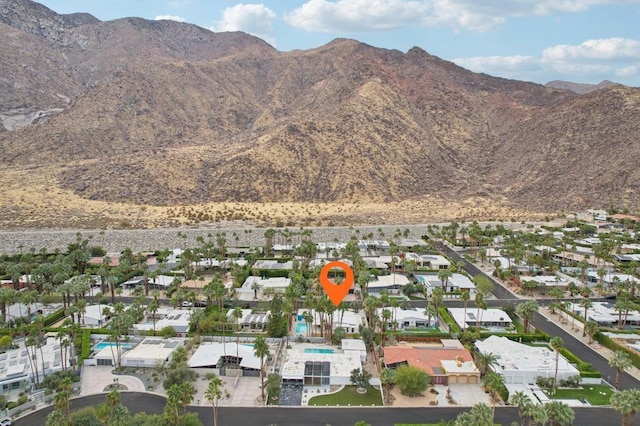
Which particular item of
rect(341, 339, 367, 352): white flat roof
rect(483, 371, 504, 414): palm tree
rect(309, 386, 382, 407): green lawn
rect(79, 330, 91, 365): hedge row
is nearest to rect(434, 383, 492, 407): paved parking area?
rect(483, 371, 504, 414): palm tree

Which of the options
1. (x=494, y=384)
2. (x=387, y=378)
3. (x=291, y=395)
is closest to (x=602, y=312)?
(x=494, y=384)

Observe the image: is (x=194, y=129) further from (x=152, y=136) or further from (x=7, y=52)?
(x=7, y=52)

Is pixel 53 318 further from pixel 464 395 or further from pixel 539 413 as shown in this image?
pixel 539 413

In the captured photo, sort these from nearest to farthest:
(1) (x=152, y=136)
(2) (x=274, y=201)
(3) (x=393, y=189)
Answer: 1. (2) (x=274, y=201)
2. (3) (x=393, y=189)
3. (1) (x=152, y=136)

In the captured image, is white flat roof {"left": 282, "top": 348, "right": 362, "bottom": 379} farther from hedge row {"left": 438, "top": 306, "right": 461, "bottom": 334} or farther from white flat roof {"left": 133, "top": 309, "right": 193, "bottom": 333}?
white flat roof {"left": 133, "top": 309, "right": 193, "bottom": 333}

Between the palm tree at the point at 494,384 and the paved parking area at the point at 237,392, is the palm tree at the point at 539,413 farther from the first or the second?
the paved parking area at the point at 237,392

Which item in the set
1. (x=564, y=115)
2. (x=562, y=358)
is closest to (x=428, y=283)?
(x=562, y=358)

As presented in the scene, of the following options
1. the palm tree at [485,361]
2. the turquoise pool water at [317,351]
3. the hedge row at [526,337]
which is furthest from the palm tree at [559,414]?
the turquoise pool water at [317,351]
